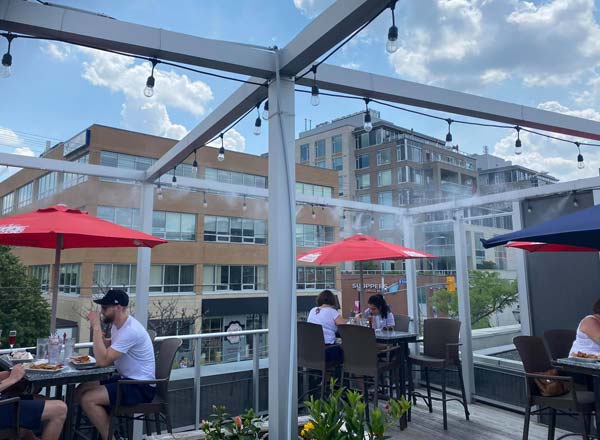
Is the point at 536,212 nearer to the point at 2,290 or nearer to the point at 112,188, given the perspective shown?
the point at 112,188

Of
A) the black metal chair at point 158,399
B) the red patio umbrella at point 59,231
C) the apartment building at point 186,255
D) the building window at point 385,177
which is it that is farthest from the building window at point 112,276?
the building window at point 385,177

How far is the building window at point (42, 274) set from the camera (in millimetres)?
14503

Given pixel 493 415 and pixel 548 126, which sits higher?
pixel 548 126

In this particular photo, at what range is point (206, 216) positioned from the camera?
18.9m

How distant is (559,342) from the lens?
3.71 meters

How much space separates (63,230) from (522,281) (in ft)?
14.5

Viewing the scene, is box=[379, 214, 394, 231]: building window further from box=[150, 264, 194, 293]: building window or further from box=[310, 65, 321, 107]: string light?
box=[150, 264, 194, 293]: building window

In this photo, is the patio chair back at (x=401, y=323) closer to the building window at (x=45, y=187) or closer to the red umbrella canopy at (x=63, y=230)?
the red umbrella canopy at (x=63, y=230)

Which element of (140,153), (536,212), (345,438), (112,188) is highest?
(140,153)

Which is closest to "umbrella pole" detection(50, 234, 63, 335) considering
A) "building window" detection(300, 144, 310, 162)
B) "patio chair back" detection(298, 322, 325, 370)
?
"patio chair back" detection(298, 322, 325, 370)

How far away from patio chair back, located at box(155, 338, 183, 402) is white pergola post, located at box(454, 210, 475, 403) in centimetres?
337

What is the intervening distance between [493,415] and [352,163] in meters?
32.7

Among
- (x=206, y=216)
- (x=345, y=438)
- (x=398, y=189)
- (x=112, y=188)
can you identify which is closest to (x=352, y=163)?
(x=398, y=189)

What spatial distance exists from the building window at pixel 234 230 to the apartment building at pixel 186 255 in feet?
0.16
